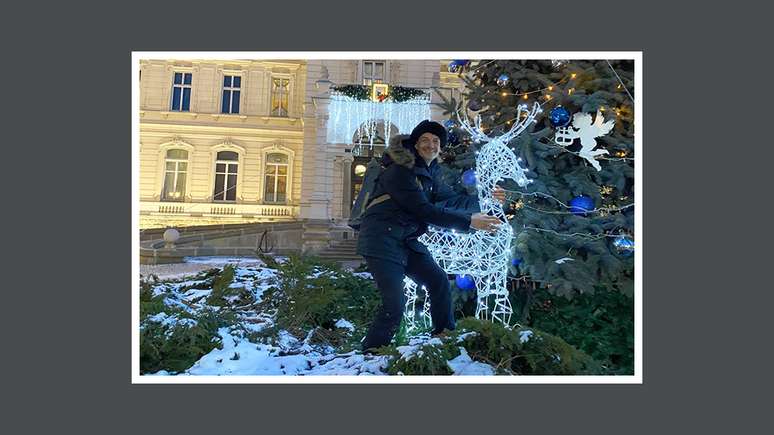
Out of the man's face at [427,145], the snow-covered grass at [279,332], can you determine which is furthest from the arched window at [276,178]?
the man's face at [427,145]

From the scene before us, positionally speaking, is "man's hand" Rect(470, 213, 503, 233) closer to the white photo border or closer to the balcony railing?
the white photo border

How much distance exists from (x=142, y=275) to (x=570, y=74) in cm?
405

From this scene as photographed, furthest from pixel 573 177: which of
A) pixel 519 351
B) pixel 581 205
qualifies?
pixel 519 351

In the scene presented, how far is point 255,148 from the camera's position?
489 cm

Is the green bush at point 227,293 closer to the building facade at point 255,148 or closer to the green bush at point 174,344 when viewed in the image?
the green bush at point 174,344

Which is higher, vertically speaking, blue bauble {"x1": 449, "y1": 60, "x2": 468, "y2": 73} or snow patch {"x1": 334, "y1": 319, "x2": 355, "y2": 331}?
blue bauble {"x1": 449, "y1": 60, "x2": 468, "y2": 73}

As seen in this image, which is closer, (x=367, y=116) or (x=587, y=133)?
(x=587, y=133)

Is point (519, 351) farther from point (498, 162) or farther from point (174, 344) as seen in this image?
point (174, 344)

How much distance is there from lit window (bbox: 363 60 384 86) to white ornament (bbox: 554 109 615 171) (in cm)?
163

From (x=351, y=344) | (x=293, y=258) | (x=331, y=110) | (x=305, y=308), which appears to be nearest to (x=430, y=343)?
Result: (x=351, y=344)

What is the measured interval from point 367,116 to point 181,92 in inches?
77.3

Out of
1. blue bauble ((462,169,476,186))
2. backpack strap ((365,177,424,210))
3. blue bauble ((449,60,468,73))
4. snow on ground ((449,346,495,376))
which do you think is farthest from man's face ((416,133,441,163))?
snow on ground ((449,346,495,376))

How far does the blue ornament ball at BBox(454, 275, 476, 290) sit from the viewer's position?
384cm

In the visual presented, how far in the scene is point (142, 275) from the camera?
3.86m
